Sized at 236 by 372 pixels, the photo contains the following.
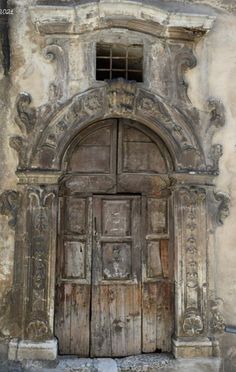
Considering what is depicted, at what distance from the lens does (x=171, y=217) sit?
17.0 ft

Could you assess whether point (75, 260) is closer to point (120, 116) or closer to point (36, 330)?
point (36, 330)

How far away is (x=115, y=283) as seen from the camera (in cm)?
513

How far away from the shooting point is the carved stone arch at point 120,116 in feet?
16.3

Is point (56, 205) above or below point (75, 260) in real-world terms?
above

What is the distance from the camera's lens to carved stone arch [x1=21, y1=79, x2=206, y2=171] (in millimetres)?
4953

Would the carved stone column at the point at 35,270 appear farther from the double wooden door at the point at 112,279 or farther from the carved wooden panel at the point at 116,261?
the carved wooden panel at the point at 116,261

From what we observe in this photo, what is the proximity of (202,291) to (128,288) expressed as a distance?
85 centimetres

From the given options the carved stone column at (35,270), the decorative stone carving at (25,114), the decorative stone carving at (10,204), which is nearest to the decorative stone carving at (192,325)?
the carved stone column at (35,270)

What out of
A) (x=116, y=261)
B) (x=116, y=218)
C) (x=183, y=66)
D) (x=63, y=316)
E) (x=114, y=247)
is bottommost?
(x=63, y=316)

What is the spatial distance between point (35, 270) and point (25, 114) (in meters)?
1.74

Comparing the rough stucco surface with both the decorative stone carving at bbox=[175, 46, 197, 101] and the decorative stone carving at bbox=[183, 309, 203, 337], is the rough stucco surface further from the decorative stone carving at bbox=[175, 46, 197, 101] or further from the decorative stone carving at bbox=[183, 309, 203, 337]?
the decorative stone carving at bbox=[183, 309, 203, 337]

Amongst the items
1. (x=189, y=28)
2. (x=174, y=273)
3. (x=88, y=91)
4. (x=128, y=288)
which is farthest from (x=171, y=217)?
(x=189, y=28)

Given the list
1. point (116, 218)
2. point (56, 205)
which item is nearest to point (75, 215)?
point (56, 205)

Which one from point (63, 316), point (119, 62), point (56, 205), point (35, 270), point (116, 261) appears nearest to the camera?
point (35, 270)
